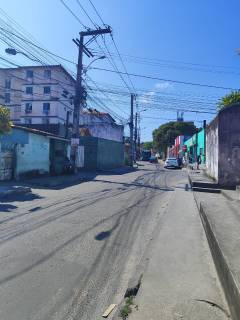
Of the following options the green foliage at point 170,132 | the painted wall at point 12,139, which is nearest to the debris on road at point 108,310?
the painted wall at point 12,139

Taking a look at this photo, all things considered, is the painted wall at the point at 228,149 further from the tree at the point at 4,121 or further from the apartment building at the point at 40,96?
the apartment building at the point at 40,96

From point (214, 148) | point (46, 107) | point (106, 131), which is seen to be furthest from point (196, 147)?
point (46, 107)

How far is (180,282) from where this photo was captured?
5.45m

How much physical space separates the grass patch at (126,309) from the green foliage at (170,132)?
8608cm

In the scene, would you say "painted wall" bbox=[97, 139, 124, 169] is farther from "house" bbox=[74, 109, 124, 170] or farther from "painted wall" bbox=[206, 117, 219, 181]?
"painted wall" bbox=[206, 117, 219, 181]

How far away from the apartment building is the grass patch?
220 feet

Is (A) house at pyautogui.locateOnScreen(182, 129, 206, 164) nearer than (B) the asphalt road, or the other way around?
(B) the asphalt road

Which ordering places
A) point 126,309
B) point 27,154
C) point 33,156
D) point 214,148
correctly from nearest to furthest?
point 126,309
point 214,148
point 27,154
point 33,156

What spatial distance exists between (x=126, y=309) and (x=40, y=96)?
7086 cm

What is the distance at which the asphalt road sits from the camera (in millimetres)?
4688

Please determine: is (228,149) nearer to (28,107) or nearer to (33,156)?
(33,156)

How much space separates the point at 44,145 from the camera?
26.4m

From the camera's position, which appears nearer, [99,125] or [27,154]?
[27,154]

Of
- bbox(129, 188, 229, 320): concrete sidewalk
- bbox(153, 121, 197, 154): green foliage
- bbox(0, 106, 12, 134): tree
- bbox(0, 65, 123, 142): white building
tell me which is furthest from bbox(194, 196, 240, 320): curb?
bbox(153, 121, 197, 154): green foliage
